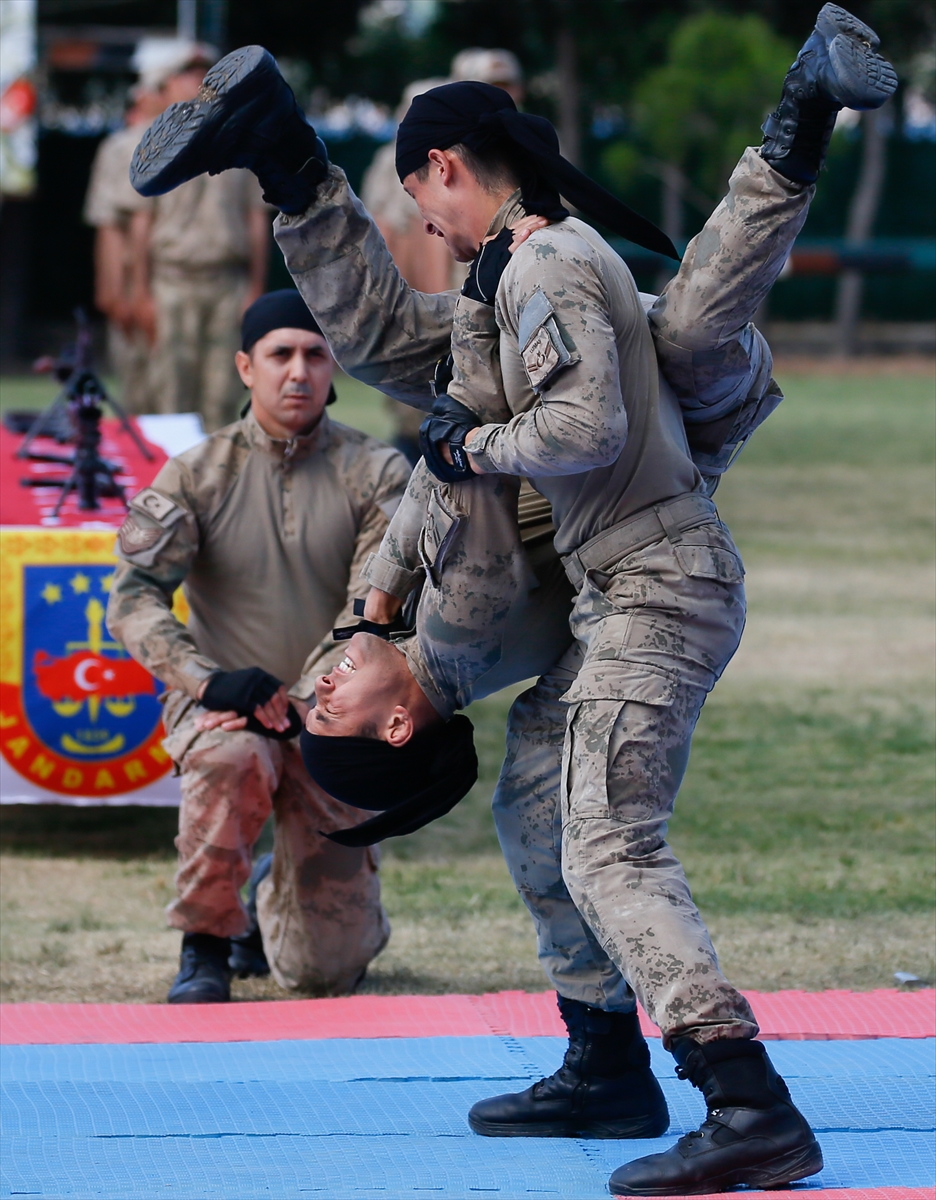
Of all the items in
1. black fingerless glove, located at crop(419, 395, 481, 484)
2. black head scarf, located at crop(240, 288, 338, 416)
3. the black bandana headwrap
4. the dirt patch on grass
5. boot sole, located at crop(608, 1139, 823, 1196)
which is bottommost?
boot sole, located at crop(608, 1139, 823, 1196)

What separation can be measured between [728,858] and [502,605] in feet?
8.43

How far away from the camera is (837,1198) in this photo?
110 inches

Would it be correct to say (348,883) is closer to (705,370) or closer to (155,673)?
(155,673)

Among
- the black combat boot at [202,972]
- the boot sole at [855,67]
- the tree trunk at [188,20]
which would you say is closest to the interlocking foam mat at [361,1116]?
the black combat boot at [202,972]

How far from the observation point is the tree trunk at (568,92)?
1097 inches

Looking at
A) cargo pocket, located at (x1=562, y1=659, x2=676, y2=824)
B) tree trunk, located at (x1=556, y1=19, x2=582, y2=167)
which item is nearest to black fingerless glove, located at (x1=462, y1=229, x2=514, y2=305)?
cargo pocket, located at (x1=562, y1=659, x2=676, y2=824)

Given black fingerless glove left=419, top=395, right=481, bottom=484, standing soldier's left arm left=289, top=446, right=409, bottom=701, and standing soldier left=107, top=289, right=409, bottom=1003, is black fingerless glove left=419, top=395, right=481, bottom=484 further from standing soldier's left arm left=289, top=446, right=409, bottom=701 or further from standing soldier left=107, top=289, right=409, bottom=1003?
standing soldier's left arm left=289, top=446, right=409, bottom=701

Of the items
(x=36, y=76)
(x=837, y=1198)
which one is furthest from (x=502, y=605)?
(x=36, y=76)

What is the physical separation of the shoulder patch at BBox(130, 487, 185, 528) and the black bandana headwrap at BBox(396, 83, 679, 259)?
1563 millimetres

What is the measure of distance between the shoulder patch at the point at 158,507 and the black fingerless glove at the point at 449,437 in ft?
5.11

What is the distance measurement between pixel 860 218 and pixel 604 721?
2490cm

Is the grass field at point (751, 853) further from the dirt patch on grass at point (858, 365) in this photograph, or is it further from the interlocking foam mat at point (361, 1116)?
the dirt patch on grass at point (858, 365)

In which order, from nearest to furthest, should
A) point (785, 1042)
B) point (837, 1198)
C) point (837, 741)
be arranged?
point (837, 1198) < point (785, 1042) < point (837, 741)

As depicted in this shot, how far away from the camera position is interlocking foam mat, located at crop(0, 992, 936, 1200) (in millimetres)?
2916
